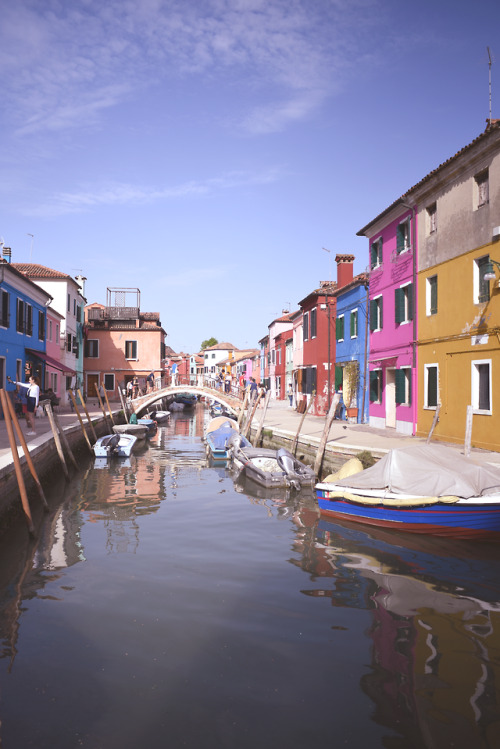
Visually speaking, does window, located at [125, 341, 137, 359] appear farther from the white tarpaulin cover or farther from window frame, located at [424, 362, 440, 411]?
the white tarpaulin cover

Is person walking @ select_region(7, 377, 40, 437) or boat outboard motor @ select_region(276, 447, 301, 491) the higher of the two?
person walking @ select_region(7, 377, 40, 437)

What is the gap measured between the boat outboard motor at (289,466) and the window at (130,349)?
3423 cm

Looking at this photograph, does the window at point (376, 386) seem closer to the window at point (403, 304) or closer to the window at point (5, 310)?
the window at point (403, 304)

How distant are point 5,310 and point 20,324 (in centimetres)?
241

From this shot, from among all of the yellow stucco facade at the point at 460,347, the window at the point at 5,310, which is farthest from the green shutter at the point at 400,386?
the window at the point at 5,310

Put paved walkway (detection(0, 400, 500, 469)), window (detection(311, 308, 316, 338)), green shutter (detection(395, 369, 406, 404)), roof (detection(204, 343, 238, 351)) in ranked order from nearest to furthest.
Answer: paved walkway (detection(0, 400, 500, 469))
green shutter (detection(395, 369, 406, 404))
window (detection(311, 308, 316, 338))
roof (detection(204, 343, 238, 351))

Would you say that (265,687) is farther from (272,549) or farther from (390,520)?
(390,520)

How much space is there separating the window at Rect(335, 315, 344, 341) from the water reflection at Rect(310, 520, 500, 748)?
1813 centimetres

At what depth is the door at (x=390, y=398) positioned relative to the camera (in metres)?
22.0

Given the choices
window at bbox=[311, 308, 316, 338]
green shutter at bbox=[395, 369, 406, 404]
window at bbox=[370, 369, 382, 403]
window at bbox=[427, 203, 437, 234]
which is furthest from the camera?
window at bbox=[311, 308, 316, 338]

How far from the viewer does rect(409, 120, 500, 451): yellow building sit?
47.8 ft

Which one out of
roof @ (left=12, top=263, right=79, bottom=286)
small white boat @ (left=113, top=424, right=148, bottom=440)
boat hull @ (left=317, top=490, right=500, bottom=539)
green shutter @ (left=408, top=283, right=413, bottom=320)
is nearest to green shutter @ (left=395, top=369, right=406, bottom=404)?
green shutter @ (left=408, top=283, right=413, bottom=320)

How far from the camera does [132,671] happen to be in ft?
18.2

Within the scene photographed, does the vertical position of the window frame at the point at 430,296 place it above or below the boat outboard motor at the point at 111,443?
above
